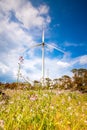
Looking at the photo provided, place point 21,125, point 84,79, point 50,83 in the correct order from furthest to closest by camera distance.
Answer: point 84,79 < point 50,83 < point 21,125

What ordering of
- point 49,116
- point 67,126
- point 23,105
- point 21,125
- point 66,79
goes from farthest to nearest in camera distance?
point 66,79
point 23,105
point 67,126
point 49,116
point 21,125

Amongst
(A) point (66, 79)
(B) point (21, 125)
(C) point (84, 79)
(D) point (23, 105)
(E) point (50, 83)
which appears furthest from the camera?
(A) point (66, 79)

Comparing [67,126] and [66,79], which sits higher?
[66,79]

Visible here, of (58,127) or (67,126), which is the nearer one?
(58,127)

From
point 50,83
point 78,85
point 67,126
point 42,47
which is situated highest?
point 42,47

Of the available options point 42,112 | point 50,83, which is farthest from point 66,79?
point 42,112

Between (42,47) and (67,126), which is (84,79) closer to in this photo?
(42,47)

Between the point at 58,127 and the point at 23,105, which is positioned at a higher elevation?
the point at 23,105

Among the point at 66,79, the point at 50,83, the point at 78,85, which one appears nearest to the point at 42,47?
the point at 66,79

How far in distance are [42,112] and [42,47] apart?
2320 centimetres

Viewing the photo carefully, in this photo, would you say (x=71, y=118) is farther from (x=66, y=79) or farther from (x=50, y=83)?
(x=66, y=79)

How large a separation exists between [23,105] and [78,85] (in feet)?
52.3

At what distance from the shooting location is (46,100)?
500 cm

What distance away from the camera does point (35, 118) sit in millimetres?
4203
